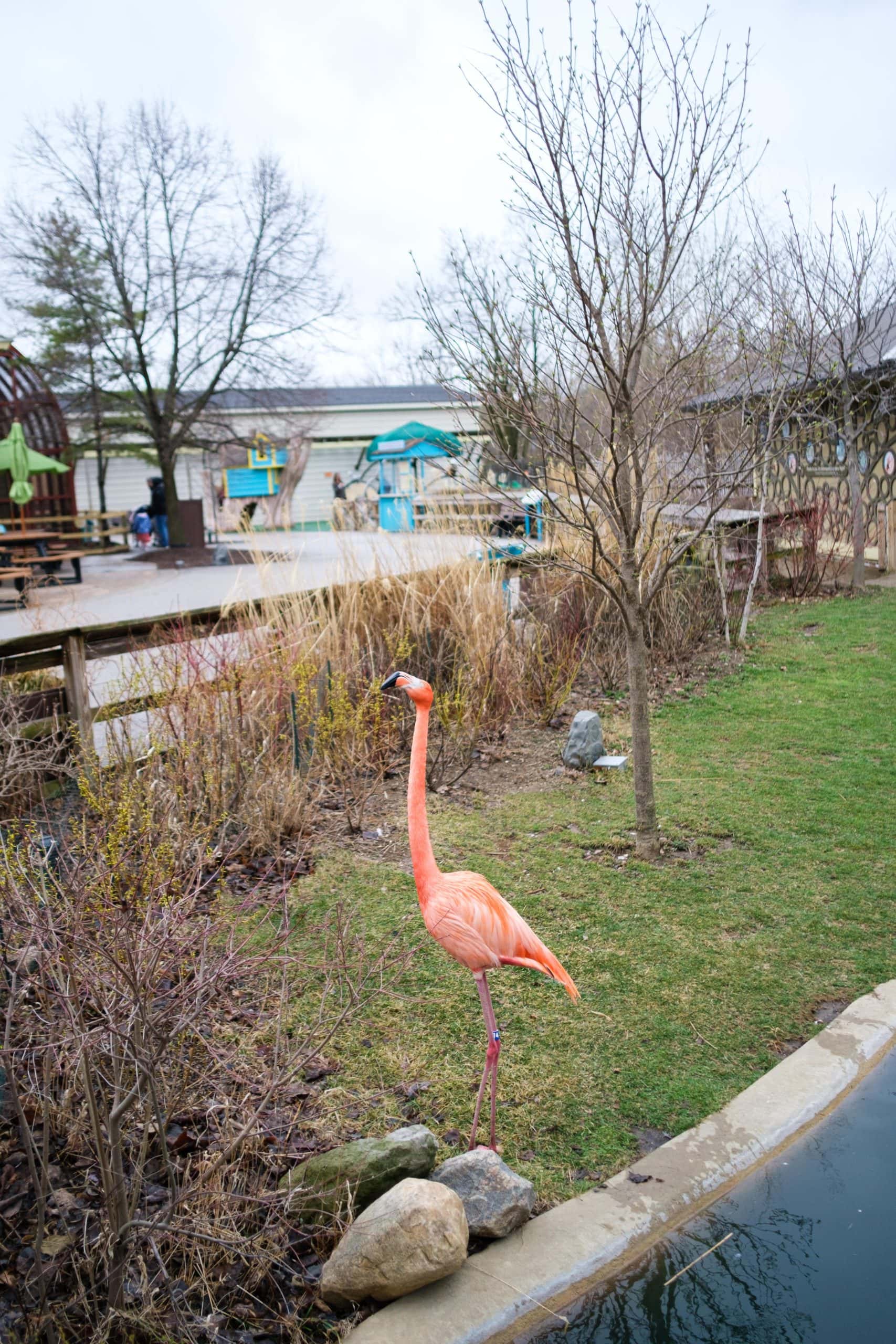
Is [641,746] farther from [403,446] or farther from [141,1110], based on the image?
[403,446]

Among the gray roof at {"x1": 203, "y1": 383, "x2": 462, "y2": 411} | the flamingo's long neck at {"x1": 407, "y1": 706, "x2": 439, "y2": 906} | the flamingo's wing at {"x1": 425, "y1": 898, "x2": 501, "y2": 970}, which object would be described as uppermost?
the gray roof at {"x1": 203, "y1": 383, "x2": 462, "y2": 411}

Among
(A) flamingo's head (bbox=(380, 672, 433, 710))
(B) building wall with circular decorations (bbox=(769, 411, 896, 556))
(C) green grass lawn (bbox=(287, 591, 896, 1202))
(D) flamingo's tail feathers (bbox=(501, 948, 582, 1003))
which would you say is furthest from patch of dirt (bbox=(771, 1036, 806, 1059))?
(B) building wall with circular decorations (bbox=(769, 411, 896, 556))

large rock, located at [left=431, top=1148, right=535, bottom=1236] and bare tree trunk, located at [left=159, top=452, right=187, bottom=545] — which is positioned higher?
bare tree trunk, located at [left=159, top=452, right=187, bottom=545]

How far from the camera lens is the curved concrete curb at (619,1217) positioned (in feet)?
7.78

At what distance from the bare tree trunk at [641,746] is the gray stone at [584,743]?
1349 mm

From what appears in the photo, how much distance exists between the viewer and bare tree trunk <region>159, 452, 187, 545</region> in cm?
2055

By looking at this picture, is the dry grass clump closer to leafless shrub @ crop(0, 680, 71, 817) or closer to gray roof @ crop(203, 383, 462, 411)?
leafless shrub @ crop(0, 680, 71, 817)

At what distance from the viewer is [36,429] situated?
1845 centimetres

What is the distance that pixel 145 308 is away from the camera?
19.5 meters

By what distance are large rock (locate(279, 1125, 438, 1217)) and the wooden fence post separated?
359cm

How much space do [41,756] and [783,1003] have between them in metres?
3.77

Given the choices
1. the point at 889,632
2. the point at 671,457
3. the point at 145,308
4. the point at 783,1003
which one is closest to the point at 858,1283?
the point at 783,1003

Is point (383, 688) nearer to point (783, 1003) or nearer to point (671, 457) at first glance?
point (783, 1003)

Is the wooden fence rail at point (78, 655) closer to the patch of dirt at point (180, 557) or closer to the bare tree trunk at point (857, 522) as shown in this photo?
the bare tree trunk at point (857, 522)
